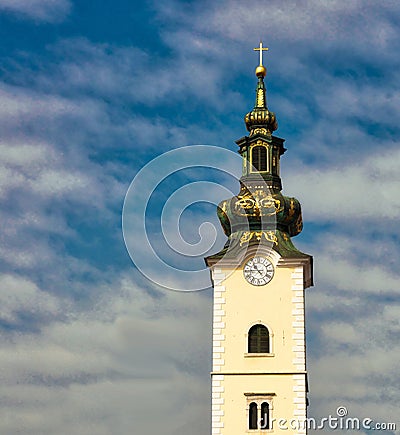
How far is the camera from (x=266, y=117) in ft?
156


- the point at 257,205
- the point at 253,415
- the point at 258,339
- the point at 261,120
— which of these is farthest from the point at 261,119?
the point at 253,415

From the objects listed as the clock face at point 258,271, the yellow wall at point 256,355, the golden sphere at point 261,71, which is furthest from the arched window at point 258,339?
the golden sphere at point 261,71

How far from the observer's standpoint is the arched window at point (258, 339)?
42.7 metres

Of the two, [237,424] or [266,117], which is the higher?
[266,117]

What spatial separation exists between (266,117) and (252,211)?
4.41m

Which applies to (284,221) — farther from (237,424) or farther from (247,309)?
(237,424)

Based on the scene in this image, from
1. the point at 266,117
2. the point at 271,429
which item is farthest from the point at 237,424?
the point at 266,117

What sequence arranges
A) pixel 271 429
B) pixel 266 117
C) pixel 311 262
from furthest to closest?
pixel 266 117 < pixel 311 262 < pixel 271 429

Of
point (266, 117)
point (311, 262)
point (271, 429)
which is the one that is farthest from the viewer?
point (266, 117)

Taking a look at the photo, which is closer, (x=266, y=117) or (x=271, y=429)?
(x=271, y=429)

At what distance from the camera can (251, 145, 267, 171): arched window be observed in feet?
153

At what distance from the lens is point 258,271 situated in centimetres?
4378

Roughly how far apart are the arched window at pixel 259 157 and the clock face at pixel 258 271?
13.8 feet

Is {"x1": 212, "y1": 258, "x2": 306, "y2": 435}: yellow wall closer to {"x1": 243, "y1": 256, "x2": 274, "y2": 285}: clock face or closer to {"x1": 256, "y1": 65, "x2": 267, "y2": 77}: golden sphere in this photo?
{"x1": 243, "y1": 256, "x2": 274, "y2": 285}: clock face
